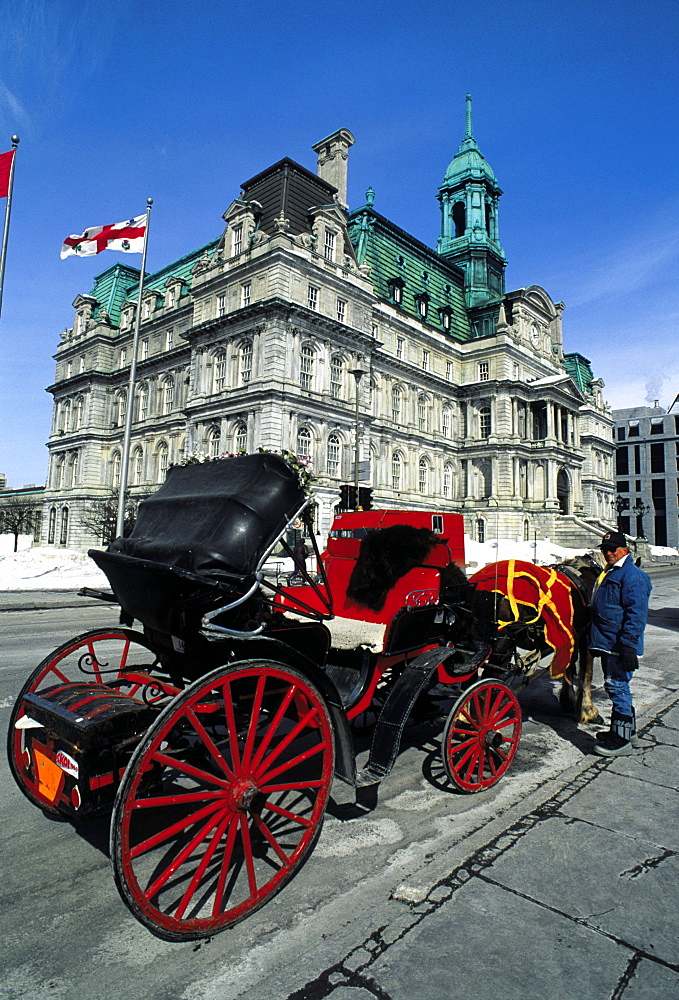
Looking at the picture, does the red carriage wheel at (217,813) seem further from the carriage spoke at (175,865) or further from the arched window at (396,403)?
the arched window at (396,403)

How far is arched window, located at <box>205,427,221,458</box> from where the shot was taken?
3969 cm

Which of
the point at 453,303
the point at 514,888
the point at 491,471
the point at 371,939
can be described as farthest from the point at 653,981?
the point at 453,303

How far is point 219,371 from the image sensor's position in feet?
133

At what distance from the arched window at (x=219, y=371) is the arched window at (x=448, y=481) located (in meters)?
24.6

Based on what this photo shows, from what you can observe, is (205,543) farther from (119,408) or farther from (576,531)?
(119,408)

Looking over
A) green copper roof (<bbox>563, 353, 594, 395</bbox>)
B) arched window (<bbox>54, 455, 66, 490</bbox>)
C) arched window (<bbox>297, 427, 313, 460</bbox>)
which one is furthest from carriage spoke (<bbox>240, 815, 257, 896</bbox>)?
green copper roof (<bbox>563, 353, 594, 395</bbox>)

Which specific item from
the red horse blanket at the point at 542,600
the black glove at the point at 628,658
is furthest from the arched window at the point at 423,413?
the black glove at the point at 628,658

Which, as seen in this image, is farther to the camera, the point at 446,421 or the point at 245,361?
the point at 446,421

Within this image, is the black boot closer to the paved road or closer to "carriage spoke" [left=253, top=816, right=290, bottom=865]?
the paved road

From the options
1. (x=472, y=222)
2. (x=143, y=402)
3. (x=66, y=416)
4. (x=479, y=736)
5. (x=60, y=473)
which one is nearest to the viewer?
(x=479, y=736)

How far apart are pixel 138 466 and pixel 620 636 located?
174ft

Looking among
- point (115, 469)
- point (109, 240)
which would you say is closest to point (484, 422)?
point (115, 469)

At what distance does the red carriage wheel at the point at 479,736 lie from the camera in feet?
15.0

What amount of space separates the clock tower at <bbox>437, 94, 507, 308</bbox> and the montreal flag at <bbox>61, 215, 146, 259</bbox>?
152 ft
